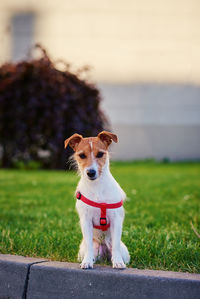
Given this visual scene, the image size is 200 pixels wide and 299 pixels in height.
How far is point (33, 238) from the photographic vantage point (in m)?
3.85

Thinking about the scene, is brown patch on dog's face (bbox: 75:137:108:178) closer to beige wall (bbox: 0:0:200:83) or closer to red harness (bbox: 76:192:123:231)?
red harness (bbox: 76:192:123:231)

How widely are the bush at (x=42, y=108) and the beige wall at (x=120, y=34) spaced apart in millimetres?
4301

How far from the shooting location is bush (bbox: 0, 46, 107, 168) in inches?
404

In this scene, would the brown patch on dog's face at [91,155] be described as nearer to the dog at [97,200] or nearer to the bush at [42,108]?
the dog at [97,200]

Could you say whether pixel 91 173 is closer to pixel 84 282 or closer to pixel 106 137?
pixel 106 137

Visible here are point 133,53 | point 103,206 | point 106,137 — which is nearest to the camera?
point 103,206

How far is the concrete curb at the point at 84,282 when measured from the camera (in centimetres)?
275

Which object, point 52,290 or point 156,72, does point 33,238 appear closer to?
point 52,290

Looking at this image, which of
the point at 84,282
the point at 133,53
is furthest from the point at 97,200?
the point at 133,53

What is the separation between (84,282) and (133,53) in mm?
13250

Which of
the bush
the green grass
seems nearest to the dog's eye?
the green grass

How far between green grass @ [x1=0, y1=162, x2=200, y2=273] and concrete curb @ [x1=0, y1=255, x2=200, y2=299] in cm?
26

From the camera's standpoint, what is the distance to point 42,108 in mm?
10305

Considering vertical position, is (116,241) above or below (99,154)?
below
